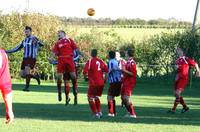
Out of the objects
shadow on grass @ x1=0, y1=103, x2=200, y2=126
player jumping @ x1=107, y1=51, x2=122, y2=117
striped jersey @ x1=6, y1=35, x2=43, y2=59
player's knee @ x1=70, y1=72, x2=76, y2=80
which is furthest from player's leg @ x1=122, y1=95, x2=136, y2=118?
striped jersey @ x1=6, y1=35, x2=43, y2=59

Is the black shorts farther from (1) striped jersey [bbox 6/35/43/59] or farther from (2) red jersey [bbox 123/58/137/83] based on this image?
(1) striped jersey [bbox 6/35/43/59]

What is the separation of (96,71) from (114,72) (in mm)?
1019

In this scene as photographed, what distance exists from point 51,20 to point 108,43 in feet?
14.5

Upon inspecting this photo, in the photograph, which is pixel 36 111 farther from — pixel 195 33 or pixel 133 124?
pixel 195 33

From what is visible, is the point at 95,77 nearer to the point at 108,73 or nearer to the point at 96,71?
the point at 96,71

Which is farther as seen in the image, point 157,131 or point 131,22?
point 131,22

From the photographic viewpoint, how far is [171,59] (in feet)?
161

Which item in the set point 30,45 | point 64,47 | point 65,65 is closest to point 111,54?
point 64,47

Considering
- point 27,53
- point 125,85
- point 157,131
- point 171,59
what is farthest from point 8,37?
point 157,131

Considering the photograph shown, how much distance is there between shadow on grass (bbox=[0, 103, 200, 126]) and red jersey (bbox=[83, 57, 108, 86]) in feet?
3.24

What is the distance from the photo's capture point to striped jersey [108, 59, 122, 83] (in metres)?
21.5

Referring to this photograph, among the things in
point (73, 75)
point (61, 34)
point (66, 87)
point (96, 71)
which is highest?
point (61, 34)

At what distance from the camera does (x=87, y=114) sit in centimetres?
2147

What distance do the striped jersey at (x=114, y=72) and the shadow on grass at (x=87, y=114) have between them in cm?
106
